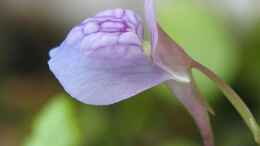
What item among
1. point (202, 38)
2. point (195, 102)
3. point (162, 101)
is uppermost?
point (195, 102)

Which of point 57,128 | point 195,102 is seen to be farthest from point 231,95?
point 57,128

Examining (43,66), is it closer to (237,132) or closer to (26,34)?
(26,34)

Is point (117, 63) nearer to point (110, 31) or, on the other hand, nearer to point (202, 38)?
point (110, 31)

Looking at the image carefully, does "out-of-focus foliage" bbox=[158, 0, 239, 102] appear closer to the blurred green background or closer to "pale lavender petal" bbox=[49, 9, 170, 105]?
the blurred green background

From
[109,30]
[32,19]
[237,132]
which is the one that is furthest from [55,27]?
[109,30]

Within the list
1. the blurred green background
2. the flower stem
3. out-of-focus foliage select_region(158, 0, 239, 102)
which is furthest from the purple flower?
out-of-focus foliage select_region(158, 0, 239, 102)

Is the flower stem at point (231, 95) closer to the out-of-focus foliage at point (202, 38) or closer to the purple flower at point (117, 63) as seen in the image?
the purple flower at point (117, 63)
